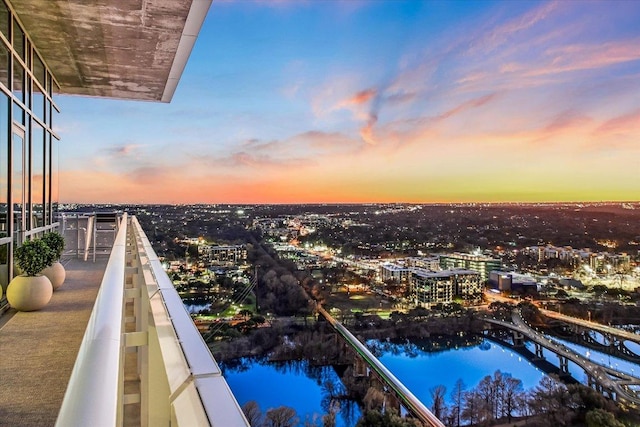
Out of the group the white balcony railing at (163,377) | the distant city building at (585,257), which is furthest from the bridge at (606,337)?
the white balcony railing at (163,377)

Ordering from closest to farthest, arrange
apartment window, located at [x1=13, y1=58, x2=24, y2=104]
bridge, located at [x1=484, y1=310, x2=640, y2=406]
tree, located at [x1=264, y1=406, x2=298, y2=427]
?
apartment window, located at [x1=13, y1=58, x2=24, y2=104], tree, located at [x1=264, y1=406, x2=298, y2=427], bridge, located at [x1=484, y1=310, x2=640, y2=406]

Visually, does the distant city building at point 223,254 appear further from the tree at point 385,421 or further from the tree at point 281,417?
the tree at point 385,421

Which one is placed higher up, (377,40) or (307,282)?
(377,40)

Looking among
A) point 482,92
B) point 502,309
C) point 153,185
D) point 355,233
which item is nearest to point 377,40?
point 482,92

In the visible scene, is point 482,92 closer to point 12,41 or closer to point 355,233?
point 355,233

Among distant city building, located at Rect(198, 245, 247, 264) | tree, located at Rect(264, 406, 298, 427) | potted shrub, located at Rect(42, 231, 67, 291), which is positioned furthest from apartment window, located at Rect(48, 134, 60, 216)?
distant city building, located at Rect(198, 245, 247, 264)

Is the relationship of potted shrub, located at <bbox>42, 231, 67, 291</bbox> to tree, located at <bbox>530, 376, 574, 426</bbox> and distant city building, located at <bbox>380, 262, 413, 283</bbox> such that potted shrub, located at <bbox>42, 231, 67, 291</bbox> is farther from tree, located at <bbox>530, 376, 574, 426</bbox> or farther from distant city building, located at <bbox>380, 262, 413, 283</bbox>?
distant city building, located at <bbox>380, 262, 413, 283</bbox>

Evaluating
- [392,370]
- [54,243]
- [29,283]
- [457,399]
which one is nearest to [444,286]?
[392,370]
